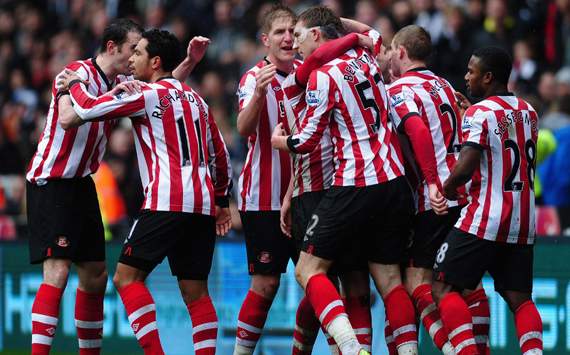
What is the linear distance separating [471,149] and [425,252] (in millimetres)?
1017

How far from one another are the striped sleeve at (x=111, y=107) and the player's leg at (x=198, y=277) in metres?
0.95

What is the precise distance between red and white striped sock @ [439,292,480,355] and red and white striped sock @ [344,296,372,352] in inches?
23.0

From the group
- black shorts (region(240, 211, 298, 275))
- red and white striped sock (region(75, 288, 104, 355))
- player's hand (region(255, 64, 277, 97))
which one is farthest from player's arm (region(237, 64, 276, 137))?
red and white striped sock (region(75, 288, 104, 355))

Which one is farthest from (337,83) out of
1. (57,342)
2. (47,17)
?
(47,17)

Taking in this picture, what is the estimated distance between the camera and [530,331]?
7.89 meters

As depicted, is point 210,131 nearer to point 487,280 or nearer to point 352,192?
point 352,192

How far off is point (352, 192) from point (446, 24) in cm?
707

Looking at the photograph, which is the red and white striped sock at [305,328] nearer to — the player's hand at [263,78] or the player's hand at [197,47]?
the player's hand at [263,78]

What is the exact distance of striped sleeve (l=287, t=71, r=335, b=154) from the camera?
7.73 m

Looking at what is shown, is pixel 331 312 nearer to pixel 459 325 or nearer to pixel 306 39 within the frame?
pixel 459 325

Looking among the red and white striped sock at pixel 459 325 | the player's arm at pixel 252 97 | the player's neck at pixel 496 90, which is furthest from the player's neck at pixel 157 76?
the red and white striped sock at pixel 459 325

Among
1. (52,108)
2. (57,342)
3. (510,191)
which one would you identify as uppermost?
(52,108)

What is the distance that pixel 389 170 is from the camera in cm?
786

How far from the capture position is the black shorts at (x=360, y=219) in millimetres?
7750
